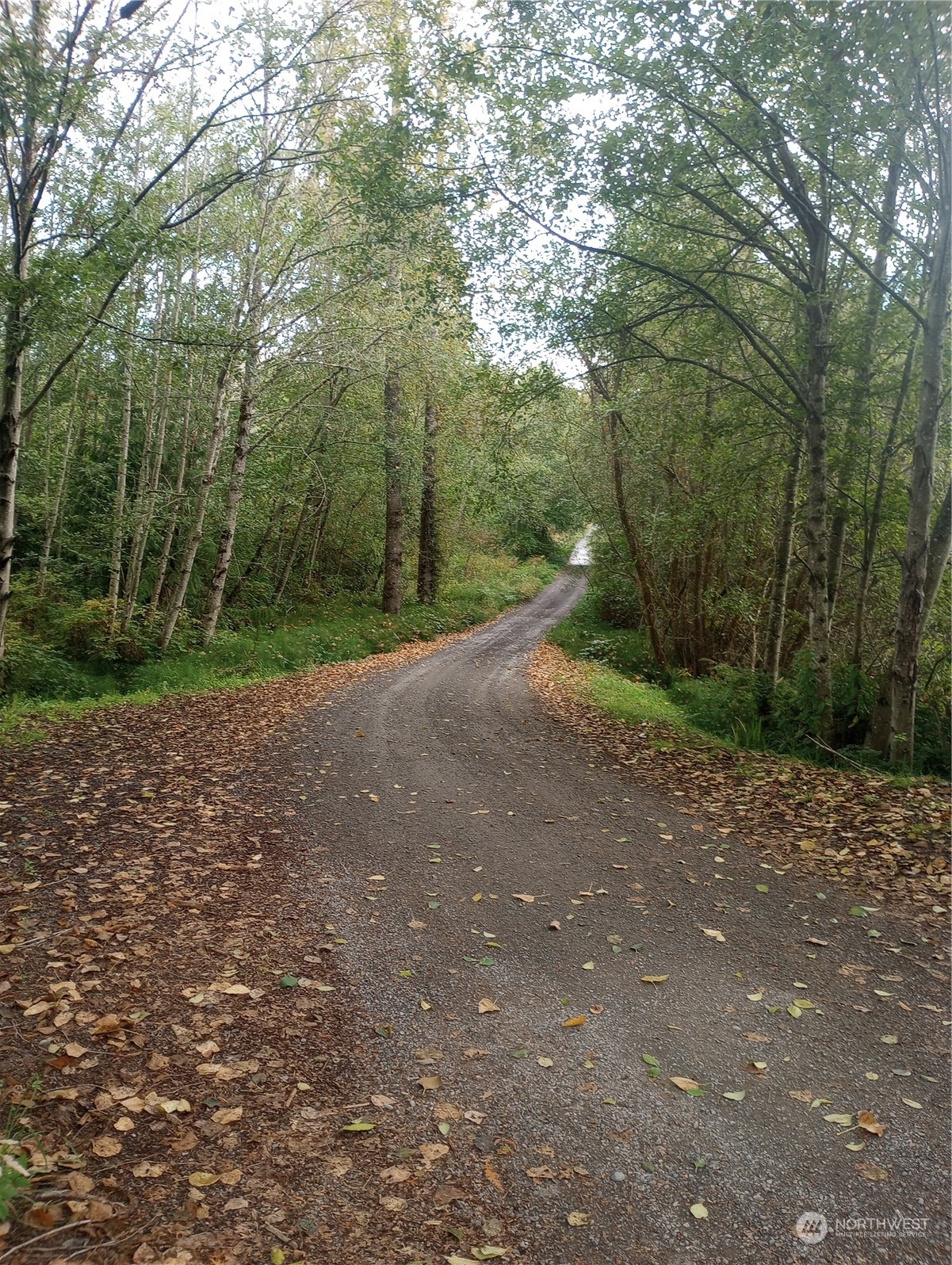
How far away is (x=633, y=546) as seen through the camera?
16984 mm

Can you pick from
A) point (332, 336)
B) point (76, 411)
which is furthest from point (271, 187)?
point (76, 411)

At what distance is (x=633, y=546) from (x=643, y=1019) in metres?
13.9

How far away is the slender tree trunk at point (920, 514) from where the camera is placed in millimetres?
7656

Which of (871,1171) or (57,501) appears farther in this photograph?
(57,501)

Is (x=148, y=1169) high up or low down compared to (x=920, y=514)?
down

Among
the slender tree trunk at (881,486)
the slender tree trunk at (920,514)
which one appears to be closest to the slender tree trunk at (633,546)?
the slender tree trunk at (881,486)

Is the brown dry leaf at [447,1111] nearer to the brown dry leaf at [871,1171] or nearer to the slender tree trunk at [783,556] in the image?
the brown dry leaf at [871,1171]

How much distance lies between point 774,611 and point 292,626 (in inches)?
469

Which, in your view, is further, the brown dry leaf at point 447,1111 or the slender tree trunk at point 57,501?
the slender tree trunk at point 57,501

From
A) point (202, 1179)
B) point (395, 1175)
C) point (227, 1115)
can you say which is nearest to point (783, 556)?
point (395, 1175)

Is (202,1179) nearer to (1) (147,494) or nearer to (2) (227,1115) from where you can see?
(2) (227,1115)

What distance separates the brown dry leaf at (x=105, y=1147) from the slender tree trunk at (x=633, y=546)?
14473 millimetres

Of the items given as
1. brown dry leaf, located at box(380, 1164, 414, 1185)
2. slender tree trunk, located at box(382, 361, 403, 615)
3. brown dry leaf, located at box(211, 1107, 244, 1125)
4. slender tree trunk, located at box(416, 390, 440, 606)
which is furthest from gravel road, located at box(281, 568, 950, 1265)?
slender tree trunk, located at box(416, 390, 440, 606)

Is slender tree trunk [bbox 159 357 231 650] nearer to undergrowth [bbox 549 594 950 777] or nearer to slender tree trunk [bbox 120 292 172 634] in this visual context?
slender tree trunk [bbox 120 292 172 634]
